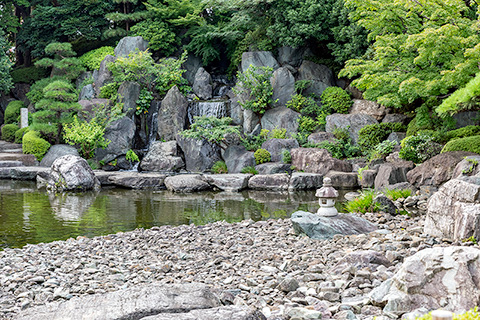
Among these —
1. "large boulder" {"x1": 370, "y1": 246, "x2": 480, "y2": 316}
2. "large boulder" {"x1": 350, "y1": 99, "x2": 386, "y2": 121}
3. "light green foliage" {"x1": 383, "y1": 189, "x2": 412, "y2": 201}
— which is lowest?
"light green foliage" {"x1": 383, "y1": 189, "x2": 412, "y2": 201}

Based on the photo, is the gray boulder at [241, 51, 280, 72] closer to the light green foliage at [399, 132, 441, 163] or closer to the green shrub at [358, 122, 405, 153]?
the green shrub at [358, 122, 405, 153]

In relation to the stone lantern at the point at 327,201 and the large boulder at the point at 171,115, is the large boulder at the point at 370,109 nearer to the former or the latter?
the large boulder at the point at 171,115

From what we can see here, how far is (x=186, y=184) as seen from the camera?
14234mm

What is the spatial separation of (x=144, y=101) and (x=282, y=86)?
667 cm

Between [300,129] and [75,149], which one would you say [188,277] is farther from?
[75,149]

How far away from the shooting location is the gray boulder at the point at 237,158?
1672 centimetres

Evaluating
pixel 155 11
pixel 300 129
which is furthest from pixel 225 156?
pixel 155 11

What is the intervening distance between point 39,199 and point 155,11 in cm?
1546

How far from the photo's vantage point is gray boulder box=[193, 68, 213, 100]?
21703 millimetres

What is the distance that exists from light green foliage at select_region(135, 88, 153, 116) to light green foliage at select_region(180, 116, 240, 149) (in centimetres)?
360

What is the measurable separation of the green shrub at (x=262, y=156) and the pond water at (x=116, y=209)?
2758mm

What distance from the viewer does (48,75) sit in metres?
25.9

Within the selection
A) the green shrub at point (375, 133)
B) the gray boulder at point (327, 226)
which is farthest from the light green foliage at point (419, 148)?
the gray boulder at point (327, 226)

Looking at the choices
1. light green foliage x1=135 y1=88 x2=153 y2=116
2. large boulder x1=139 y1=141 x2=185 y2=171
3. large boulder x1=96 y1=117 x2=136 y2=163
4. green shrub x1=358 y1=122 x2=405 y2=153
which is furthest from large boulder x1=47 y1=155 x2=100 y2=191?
green shrub x1=358 y1=122 x2=405 y2=153
